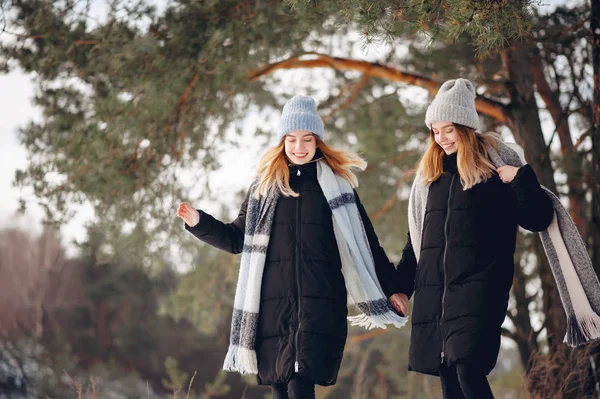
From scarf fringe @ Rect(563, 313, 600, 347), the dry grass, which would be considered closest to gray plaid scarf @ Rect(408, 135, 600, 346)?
scarf fringe @ Rect(563, 313, 600, 347)

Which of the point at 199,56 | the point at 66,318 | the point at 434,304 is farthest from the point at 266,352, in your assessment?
the point at 66,318

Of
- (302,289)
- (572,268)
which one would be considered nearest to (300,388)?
(302,289)

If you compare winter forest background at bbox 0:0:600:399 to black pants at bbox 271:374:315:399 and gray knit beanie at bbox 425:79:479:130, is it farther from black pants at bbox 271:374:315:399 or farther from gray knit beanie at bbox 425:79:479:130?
black pants at bbox 271:374:315:399

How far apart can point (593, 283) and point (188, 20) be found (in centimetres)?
354

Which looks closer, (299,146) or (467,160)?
(467,160)

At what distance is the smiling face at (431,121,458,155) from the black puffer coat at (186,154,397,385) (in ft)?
2.15

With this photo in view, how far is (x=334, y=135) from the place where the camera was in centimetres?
973

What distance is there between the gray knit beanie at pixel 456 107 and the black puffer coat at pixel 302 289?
70cm

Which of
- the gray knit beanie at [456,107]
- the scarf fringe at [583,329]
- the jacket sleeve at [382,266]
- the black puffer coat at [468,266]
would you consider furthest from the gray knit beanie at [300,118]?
the scarf fringe at [583,329]

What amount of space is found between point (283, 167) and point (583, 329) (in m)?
1.68

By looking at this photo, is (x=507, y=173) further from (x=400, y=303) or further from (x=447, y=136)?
(x=400, y=303)

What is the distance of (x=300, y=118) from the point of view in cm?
379

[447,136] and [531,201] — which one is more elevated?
[447,136]

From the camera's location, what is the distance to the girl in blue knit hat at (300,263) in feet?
11.3
